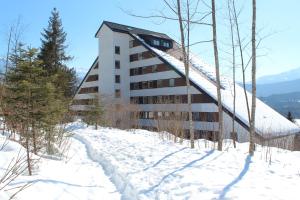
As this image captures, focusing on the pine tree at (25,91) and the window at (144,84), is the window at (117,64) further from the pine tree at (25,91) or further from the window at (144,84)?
the pine tree at (25,91)

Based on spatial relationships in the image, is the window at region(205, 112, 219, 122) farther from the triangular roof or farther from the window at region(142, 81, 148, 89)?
the window at region(142, 81, 148, 89)

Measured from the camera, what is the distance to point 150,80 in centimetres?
3934

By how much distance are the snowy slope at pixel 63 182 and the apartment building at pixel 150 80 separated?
76.7ft

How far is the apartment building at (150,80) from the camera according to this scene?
31625 millimetres

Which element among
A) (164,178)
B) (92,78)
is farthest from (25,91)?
(92,78)

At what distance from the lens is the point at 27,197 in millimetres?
4641

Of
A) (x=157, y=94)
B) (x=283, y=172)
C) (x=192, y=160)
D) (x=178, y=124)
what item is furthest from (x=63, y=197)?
(x=157, y=94)

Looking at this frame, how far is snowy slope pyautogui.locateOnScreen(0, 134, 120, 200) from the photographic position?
5.09 metres

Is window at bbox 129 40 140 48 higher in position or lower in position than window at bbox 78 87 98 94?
higher

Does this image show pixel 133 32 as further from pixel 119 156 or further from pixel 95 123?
pixel 119 156

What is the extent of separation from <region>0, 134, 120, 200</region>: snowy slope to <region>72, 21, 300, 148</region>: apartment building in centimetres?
2339

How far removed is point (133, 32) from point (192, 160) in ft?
118

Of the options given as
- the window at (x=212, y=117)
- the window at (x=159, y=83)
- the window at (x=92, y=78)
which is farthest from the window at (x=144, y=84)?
the window at (x=212, y=117)

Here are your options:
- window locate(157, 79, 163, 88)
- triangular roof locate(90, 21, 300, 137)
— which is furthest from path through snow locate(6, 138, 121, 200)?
window locate(157, 79, 163, 88)
